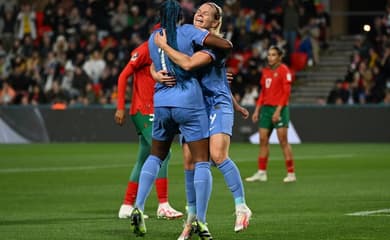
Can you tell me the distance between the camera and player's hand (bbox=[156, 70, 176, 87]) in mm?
10531

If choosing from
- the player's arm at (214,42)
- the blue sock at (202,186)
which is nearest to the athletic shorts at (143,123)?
the blue sock at (202,186)

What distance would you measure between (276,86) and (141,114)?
6.49 metres

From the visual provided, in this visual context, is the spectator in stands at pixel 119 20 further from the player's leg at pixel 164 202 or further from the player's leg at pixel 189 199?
the player's leg at pixel 189 199

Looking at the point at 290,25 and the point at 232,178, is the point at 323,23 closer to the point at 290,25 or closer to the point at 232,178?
the point at 290,25

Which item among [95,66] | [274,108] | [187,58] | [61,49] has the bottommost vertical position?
[95,66]

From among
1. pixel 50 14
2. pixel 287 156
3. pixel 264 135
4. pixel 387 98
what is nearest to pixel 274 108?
pixel 264 135

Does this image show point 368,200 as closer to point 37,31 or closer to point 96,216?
point 96,216

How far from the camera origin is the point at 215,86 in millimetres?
10883

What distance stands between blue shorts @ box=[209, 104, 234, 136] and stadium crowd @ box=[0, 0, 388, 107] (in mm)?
22214

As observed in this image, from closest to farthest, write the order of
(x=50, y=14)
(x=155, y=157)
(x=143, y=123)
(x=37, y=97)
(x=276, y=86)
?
(x=155, y=157) < (x=143, y=123) < (x=276, y=86) < (x=37, y=97) < (x=50, y=14)

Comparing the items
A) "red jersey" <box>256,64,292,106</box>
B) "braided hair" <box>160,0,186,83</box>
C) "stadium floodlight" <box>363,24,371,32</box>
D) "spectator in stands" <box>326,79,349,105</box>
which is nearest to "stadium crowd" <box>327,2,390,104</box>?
"spectator in stands" <box>326,79,349,105</box>

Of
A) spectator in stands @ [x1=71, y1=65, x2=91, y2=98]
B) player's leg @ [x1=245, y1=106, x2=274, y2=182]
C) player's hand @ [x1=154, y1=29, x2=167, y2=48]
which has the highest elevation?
player's hand @ [x1=154, y1=29, x2=167, y2=48]

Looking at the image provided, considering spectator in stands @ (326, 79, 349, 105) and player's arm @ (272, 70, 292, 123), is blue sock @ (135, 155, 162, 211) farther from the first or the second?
spectator in stands @ (326, 79, 349, 105)

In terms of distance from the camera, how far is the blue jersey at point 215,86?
10.8 meters
